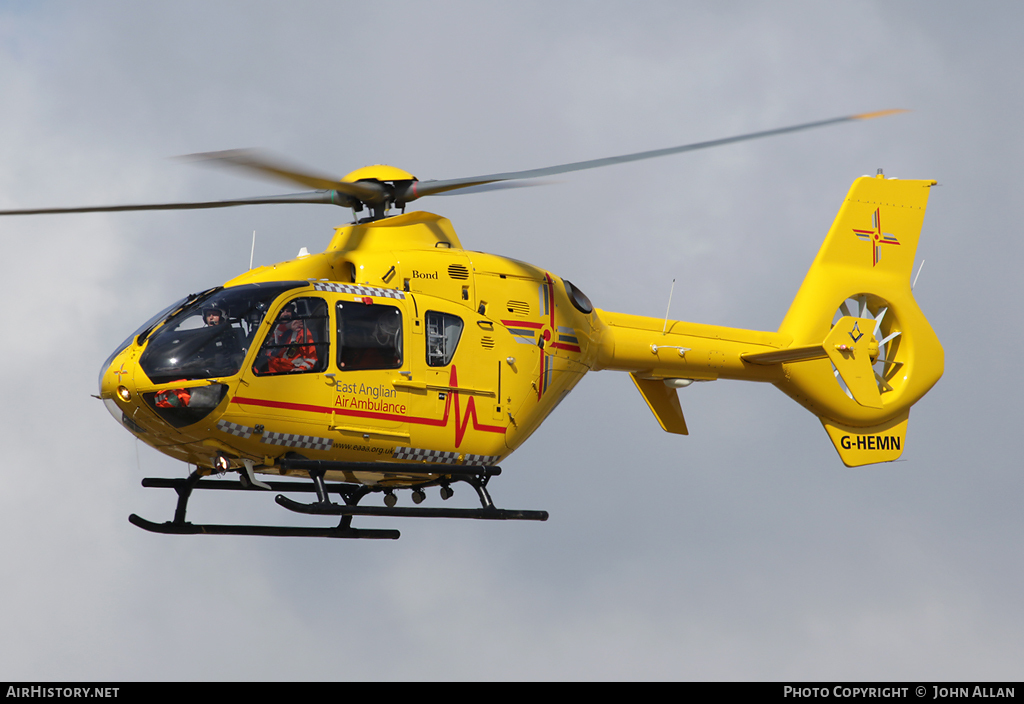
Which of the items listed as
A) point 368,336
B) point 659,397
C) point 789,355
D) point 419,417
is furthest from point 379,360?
point 789,355

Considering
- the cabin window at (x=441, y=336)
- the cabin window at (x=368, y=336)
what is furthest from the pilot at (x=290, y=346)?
the cabin window at (x=441, y=336)

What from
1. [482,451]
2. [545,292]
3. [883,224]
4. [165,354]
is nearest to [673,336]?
[545,292]

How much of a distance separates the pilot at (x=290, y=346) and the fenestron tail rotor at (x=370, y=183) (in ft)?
4.54

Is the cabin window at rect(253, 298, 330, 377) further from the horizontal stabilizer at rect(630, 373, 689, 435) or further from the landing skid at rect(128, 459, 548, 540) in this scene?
the horizontal stabilizer at rect(630, 373, 689, 435)

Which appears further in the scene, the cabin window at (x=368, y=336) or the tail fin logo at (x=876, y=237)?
the tail fin logo at (x=876, y=237)

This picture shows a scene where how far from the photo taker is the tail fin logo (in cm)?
1830

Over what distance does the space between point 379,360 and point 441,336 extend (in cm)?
83

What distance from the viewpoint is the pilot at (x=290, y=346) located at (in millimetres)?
11812

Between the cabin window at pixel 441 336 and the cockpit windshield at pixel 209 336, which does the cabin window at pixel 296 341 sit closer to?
the cockpit windshield at pixel 209 336

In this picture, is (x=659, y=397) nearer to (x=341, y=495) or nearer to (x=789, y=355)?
(x=789, y=355)

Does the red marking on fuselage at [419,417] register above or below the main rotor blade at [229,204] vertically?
below

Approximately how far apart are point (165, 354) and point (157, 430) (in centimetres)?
74

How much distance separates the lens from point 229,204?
41.7 feet

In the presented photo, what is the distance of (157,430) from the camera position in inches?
Answer: 459
